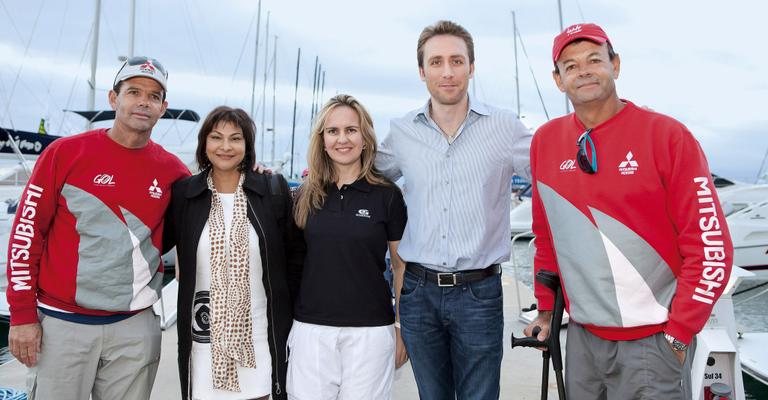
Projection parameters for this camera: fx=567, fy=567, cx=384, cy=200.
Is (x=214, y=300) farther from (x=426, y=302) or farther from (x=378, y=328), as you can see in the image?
(x=426, y=302)

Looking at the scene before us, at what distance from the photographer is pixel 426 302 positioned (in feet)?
9.54

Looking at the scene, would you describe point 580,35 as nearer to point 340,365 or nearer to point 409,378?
point 340,365

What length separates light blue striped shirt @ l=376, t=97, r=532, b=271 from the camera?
114 inches

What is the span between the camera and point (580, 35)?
2.39 metres

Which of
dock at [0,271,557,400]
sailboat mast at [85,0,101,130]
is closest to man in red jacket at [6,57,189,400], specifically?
dock at [0,271,557,400]

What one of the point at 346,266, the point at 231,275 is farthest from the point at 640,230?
the point at 231,275

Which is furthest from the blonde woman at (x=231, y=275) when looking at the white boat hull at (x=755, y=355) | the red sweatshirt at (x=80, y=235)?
the white boat hull at (x=755, y=355)

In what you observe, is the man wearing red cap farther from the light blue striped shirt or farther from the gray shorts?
the light blue striped shirt

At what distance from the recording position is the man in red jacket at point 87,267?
274cm

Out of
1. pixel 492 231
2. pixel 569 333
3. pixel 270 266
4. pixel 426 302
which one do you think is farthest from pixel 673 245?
pixel 270 266

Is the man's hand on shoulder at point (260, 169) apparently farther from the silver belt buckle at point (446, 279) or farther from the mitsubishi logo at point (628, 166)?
the mitsubishi logo at point (628, 166)

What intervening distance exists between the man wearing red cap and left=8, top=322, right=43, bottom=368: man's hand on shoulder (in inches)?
98.5

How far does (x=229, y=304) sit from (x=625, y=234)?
188 centimetres

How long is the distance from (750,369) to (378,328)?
3.68 meters
